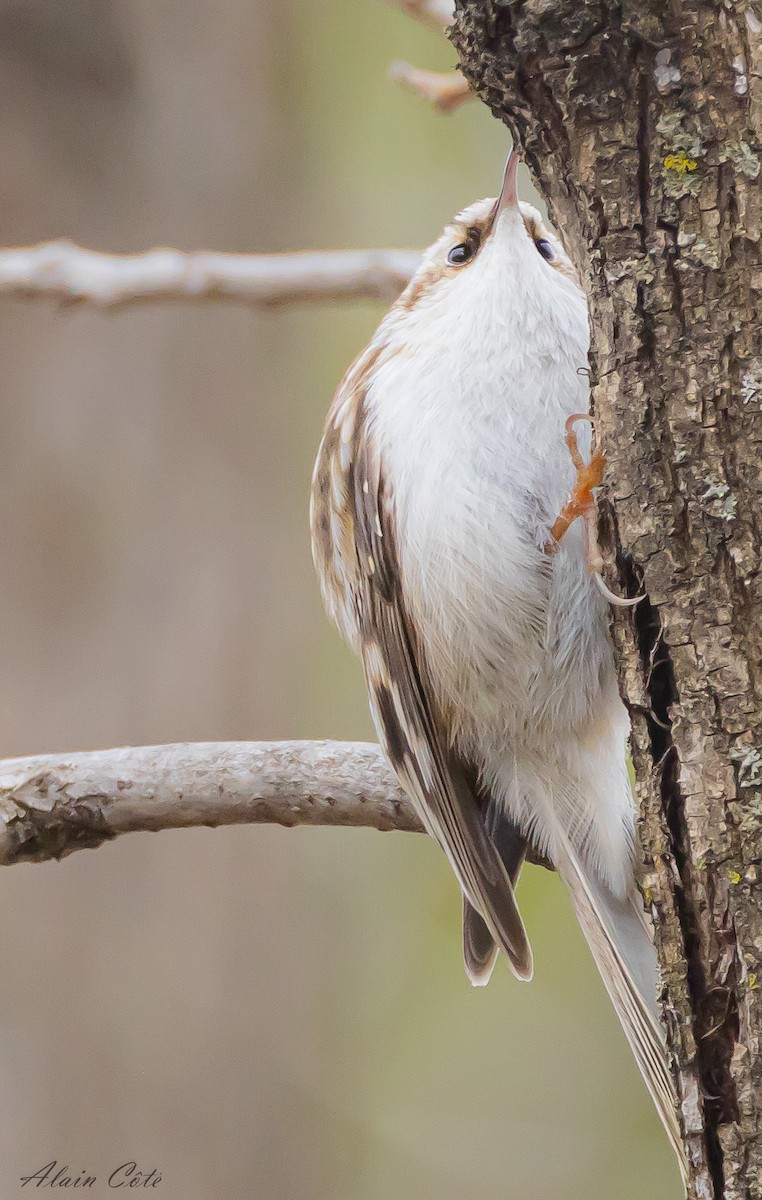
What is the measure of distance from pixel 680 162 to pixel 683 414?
24 centimetres

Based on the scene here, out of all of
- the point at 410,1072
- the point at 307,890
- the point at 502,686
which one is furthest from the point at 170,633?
the point at 410,1072

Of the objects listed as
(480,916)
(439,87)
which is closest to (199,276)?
(439,87)

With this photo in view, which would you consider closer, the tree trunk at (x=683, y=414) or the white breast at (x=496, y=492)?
the tree trunk at (x=683, y=414)

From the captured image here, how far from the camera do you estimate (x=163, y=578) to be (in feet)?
9.75

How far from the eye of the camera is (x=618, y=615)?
1.24 meters

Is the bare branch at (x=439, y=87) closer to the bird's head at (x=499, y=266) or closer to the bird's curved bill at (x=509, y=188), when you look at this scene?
the bird's head at (x=499, y=266)

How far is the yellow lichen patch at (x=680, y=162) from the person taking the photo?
3.46 ft

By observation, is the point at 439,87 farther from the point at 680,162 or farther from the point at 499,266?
the point at 680,162

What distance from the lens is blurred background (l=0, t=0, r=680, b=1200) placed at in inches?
111

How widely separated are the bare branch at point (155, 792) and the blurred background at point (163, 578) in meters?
0.95
